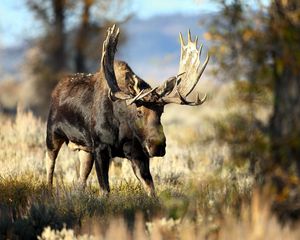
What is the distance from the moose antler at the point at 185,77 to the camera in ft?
35.3

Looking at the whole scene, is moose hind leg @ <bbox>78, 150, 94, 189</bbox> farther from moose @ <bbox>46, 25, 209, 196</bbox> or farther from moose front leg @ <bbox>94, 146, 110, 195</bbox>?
moose front leg @ <bbox>94, 146, 110, 195</bbox>

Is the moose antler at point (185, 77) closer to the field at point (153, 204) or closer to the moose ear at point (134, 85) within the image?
the moose ear at point (134, 85)

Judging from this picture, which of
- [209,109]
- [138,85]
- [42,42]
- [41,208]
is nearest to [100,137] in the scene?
[138,85]

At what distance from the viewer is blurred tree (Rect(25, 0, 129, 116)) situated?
116 feet

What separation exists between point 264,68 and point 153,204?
2.42 m

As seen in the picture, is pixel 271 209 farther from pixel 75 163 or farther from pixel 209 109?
pixel 75 163

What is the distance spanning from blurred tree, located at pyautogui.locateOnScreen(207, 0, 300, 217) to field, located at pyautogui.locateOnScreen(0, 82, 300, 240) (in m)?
0.16

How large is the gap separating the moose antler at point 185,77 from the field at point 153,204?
1.74 ft

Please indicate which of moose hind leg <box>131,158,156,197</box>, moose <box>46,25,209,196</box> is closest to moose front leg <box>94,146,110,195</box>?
moose <box>46,25,209,196</box>

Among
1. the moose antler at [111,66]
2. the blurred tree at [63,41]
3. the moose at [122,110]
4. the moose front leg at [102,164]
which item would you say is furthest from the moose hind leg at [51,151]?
the blurred tree at [63,41]

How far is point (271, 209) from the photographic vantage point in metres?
7.89

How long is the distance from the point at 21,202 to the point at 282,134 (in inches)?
143

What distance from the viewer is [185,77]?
11219 millimetres

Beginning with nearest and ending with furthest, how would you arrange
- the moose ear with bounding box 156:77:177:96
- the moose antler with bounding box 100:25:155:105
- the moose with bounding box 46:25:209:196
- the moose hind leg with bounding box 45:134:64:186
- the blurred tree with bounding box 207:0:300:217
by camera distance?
1. the blurred tree with bounding box 207:0:300:217
2. the moose with bounding box 46:25:209:196
3. the moose ear with bounding box 156:77:177:96
4. the moose antler with bounding box 100:25:155:105
5. the moose hind leg with bounding box 45:134:64:186
